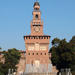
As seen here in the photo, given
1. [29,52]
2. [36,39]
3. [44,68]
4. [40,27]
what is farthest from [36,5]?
[44,68]

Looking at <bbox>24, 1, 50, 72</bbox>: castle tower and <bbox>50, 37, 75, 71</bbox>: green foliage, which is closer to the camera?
<bbox>50, 37, 75, 71</bbox>: green foliage

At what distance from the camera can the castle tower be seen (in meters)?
44.8

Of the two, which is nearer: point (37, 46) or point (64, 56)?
point (64, 56)

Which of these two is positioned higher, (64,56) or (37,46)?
(37,46)

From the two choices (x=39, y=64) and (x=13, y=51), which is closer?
(x=39, y=64)

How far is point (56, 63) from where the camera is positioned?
4666 centimetres

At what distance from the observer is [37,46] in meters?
46.5

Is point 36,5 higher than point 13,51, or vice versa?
point 36,5

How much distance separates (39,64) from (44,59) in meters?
1.54

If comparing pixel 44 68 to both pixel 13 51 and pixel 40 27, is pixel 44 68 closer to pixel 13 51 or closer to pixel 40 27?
pixel 40 27

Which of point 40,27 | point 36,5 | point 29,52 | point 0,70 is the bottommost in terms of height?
point 0,70

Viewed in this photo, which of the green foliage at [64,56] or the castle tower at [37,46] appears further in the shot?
the castle tower at [37,46]

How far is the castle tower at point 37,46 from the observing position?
44750mm

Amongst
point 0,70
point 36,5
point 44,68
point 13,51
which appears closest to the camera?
point 44,68
